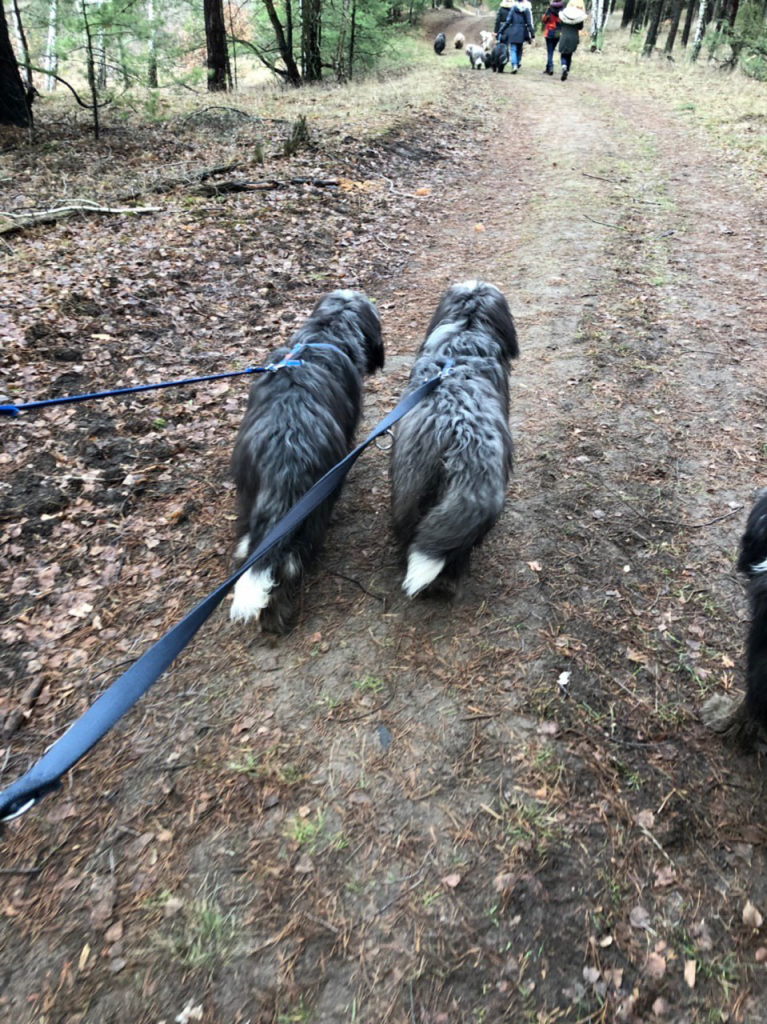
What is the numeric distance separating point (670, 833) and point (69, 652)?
3.20 metres

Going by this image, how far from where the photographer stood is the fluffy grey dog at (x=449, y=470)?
325 centimetres

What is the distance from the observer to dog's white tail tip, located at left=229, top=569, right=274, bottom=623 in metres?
3.19

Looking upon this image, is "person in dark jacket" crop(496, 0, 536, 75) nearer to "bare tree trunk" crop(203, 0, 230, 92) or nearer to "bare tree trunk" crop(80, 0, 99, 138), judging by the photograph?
"bare tree trunk" crop(203, 0, 230, 92)

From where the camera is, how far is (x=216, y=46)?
55.4 feet

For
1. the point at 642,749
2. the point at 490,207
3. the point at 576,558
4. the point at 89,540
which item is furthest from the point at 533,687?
the point at 490,207

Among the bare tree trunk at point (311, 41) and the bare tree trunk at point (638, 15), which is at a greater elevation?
the bare tree trunk at point (638, 15)

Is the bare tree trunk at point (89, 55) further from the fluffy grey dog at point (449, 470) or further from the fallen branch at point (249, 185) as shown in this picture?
the fluffy grey dog at point (449, 470)

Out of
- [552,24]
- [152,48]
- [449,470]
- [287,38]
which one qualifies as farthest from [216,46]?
[449,470]

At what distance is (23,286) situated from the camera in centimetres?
686

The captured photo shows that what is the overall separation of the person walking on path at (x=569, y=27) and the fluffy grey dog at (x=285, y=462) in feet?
80.1

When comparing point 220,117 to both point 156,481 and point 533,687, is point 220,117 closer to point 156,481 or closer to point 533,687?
point 156,481

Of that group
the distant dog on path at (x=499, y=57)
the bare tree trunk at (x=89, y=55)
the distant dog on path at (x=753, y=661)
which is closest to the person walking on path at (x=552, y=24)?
the distant dog on path at (x=499, y=57)

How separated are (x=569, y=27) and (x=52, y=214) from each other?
847 inches

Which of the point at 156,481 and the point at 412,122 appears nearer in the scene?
the point at 156,481
